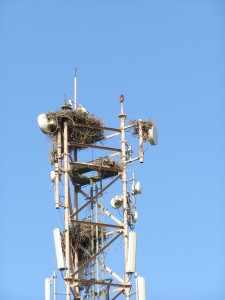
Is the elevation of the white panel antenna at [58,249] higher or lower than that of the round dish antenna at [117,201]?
lower

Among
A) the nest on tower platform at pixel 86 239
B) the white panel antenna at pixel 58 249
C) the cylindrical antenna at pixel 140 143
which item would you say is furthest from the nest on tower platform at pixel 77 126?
the white panel antenna at pixel 58 249

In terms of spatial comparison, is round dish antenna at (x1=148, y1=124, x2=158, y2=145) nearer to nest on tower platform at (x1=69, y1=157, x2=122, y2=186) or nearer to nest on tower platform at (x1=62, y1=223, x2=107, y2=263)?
nest on tower platform at (x1=69, y1=157, x2=122, y2=186)

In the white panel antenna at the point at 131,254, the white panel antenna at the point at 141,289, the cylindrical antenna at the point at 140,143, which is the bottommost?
the white panel antenna at the point at 141,289

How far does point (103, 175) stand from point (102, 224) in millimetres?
2257

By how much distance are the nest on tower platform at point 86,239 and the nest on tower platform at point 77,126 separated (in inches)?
101

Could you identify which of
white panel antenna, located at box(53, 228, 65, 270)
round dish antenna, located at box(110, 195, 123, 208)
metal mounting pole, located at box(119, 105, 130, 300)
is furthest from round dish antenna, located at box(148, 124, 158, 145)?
white panel antenna, located at box(53, 228, 65, 270)

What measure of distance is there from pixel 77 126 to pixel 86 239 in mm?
3851

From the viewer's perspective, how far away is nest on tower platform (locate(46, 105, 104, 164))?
8131 cm

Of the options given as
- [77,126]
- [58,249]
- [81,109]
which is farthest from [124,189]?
[58,249]

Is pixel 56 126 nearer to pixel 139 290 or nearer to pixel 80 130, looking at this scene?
pixel 80 130

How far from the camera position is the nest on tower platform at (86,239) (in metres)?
80.9

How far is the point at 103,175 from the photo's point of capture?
8219cm

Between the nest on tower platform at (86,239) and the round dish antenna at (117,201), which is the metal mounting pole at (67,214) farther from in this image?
the round dish antenna at (117,201)

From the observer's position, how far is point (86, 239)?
3194 inches
